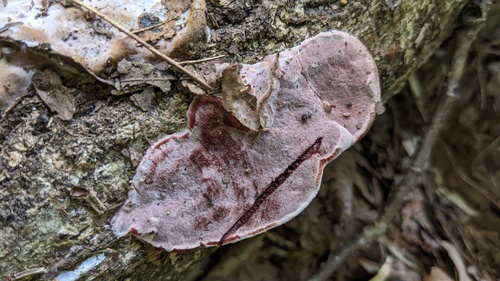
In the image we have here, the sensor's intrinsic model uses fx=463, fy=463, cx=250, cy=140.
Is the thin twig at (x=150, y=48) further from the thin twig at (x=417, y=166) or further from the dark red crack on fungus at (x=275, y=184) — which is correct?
the thin twig at (x=417, y=166)

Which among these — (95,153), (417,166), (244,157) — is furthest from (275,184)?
(417,166)

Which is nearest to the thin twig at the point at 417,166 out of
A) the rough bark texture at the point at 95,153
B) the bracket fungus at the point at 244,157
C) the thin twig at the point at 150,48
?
the rough bark texture at the point at 95,153

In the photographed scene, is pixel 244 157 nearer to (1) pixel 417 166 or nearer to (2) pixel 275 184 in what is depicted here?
(2) pixel 275 184

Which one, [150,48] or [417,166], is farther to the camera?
[417,166]

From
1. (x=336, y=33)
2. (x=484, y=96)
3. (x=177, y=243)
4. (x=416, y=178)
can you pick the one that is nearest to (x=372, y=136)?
(x=416, y=178)

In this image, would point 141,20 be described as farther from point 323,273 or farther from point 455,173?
point 455,173

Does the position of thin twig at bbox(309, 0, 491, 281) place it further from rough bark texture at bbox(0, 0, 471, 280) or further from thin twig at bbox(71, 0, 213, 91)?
thin twig at bbox(71, 0, 213, 91)

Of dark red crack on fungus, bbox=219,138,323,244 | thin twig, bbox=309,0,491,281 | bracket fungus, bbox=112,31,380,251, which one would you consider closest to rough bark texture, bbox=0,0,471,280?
bracket fungus, bbox=112,31,380,251

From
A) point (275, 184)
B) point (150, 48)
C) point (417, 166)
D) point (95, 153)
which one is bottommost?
point (417, 166)
